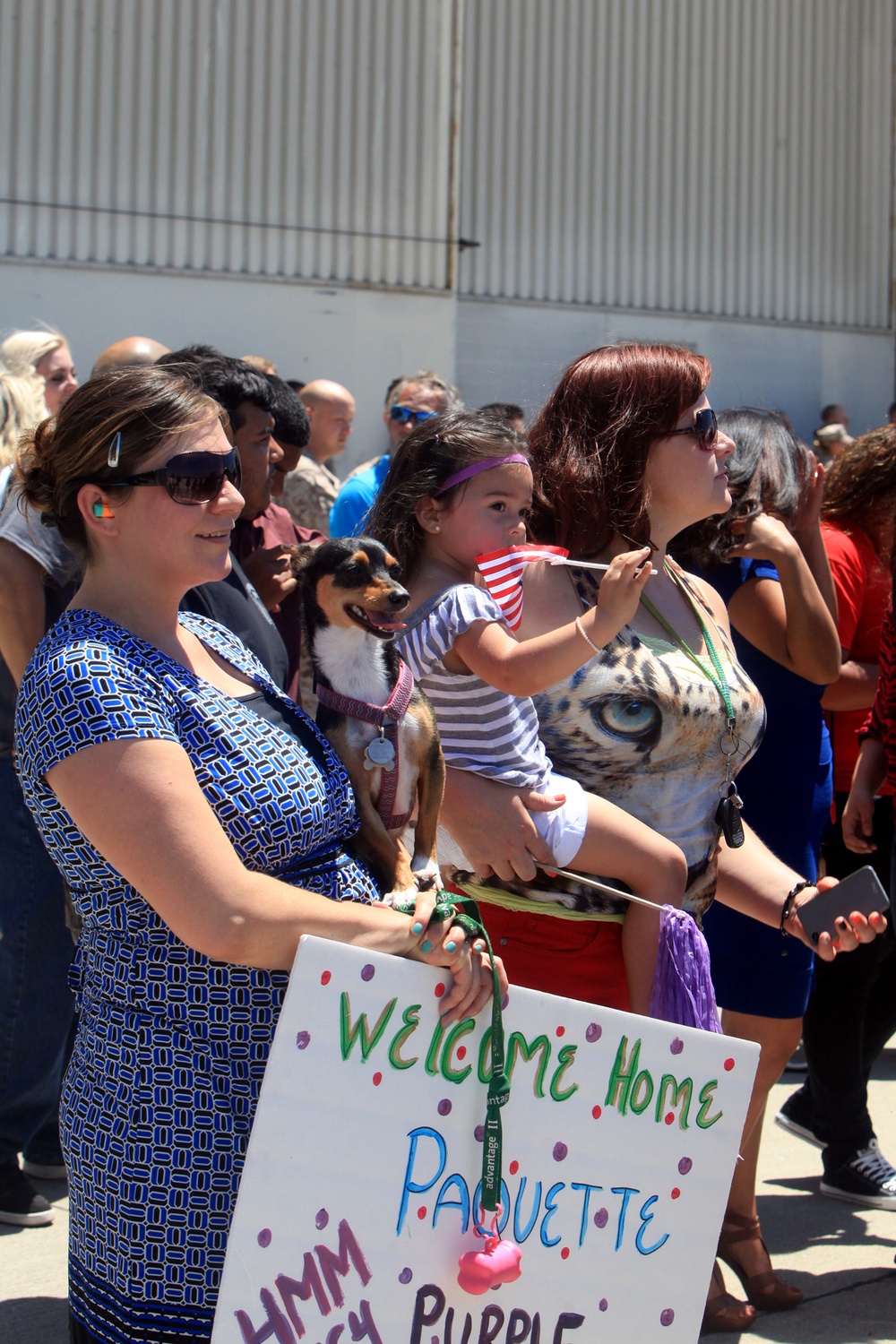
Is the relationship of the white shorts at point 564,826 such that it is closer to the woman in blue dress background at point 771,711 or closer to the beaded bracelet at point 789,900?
the beaded bracelet at point 789,900

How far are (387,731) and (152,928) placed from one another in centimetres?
55

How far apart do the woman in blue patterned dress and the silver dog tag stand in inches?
5.9

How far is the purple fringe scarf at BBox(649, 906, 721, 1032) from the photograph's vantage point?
7.74 feet

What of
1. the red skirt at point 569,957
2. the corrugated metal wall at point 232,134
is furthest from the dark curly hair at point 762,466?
the corrugated metal wall at point 232,134

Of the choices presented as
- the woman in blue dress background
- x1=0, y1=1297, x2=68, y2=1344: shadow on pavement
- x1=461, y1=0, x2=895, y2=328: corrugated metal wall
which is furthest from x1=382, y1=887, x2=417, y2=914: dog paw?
x1=461, y1=0, x2=895, y2=328: corrugated metal wall

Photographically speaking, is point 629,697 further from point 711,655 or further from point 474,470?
point 474,470

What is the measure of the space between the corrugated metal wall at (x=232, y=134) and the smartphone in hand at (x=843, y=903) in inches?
378

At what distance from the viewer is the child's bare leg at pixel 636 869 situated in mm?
2338

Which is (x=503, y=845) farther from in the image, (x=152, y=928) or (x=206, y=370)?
(x=206, y=370)

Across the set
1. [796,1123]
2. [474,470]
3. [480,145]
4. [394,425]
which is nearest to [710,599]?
[474,470]

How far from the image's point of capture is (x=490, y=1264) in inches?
67.0

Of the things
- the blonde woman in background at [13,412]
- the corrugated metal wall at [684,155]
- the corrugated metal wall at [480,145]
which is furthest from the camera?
the corrugated metal wall at [684,155]

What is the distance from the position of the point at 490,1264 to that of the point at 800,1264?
2.01m

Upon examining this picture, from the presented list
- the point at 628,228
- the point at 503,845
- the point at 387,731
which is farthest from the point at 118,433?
the point at 628,228
